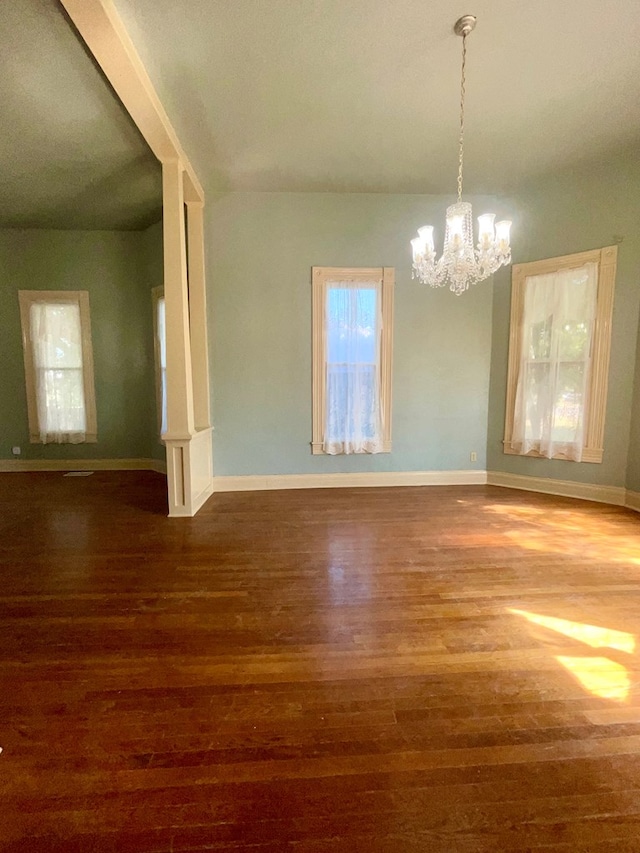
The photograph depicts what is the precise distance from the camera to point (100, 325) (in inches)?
218

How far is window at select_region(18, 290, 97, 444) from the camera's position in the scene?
215 inches

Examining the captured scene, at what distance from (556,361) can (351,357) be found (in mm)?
2212

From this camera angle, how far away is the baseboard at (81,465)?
562cm

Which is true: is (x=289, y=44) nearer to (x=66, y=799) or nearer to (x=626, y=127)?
(x=626, y=127)

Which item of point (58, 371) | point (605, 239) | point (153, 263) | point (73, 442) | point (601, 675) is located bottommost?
point (601, 675)

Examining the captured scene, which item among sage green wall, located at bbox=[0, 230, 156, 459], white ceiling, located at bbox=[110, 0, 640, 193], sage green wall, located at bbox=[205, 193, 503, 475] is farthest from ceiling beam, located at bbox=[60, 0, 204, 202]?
sage green wall, located at bbox=[0, 230, 156, 459]

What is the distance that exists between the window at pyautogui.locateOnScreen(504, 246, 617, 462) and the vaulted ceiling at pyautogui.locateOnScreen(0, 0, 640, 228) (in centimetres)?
103

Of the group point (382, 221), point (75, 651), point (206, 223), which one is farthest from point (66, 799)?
point (382, 221)

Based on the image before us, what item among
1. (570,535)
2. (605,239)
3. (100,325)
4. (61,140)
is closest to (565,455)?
(570,535)

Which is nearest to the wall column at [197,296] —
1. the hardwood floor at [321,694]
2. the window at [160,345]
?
the window at [160,345]

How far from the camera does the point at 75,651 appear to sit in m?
1.85

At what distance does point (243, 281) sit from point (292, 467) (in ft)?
7.31

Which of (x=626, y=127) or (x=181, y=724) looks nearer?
(x=181, y=724)

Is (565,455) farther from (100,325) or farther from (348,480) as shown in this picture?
(100,325)
